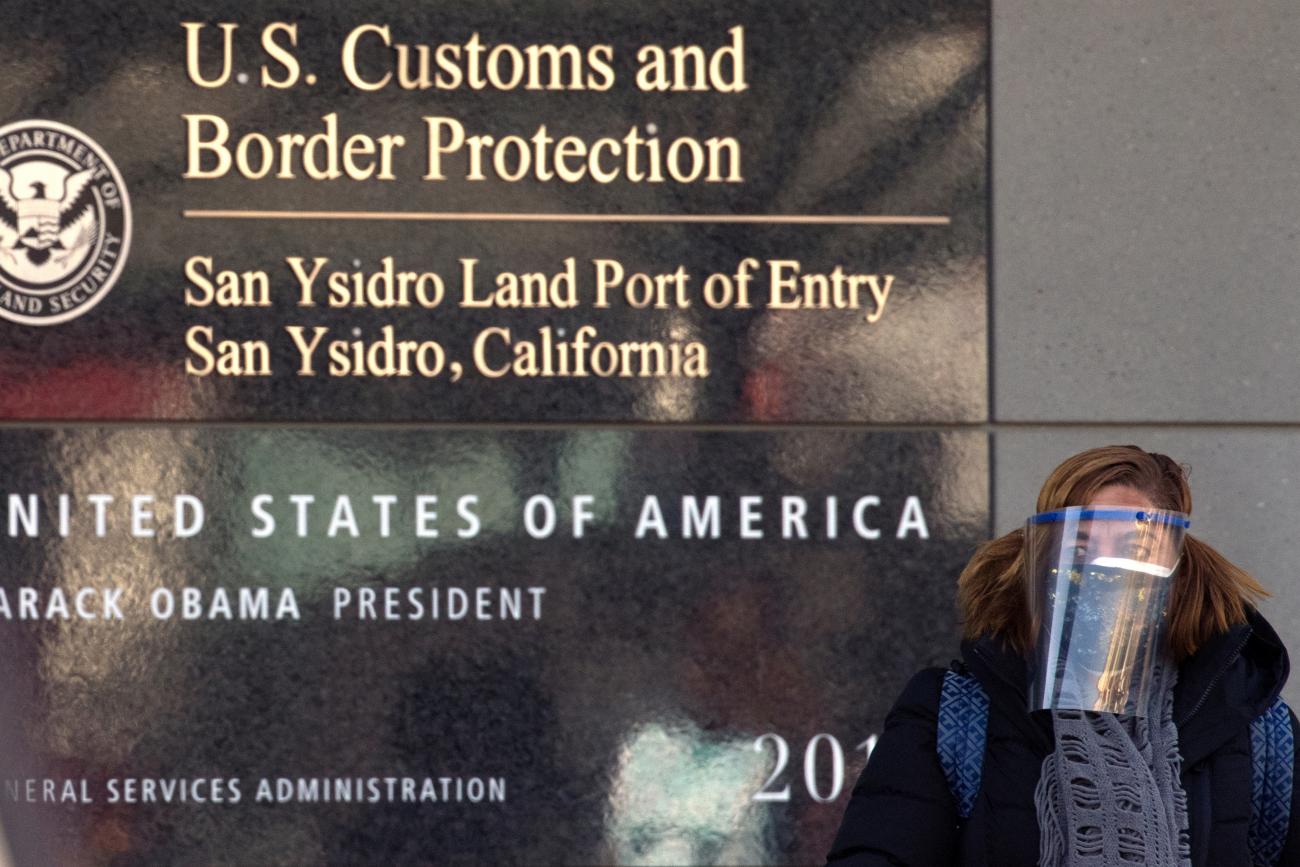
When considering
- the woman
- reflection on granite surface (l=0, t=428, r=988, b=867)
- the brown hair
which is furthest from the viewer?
reflection on granite surface (l=0, t=428, r=988, b=867)

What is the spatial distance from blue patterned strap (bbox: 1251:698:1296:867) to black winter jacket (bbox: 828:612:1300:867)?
0.04 ft

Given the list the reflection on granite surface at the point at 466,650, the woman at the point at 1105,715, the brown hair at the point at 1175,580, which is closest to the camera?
the woman at the point at 1105,715

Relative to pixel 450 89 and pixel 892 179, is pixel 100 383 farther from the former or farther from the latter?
pixel 892 179

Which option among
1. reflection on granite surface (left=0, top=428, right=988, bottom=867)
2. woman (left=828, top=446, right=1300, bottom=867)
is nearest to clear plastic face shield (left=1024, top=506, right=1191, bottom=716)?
woman (left=828, top=446, right=1300, bottom=867)

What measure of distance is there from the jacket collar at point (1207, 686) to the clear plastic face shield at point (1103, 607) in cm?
4

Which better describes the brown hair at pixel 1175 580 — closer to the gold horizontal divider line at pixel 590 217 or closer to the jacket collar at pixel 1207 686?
the jacket collar at pixel 1207 686

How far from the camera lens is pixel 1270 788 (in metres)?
2.21

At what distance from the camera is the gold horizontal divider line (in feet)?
13.0

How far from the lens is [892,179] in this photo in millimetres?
4008

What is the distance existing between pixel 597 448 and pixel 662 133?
75 cm

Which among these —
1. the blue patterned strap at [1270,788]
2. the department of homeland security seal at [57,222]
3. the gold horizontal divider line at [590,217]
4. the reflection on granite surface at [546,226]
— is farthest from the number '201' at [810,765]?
the department of homeland security seal at [57,222]

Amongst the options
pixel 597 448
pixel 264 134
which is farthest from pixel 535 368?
pixel 264 134

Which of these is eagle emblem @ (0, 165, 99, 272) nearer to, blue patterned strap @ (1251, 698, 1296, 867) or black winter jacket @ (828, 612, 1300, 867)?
black winter jacket @ (828, 612, 1300, 867)

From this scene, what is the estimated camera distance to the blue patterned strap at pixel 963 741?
2.24 meters
